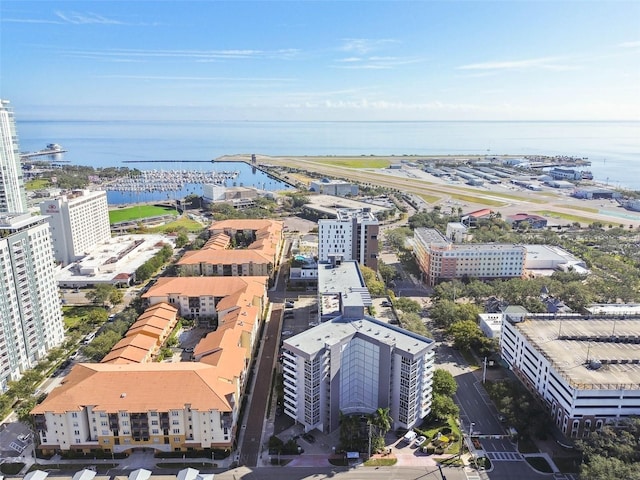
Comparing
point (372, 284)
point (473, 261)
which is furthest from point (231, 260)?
point (473, 261)

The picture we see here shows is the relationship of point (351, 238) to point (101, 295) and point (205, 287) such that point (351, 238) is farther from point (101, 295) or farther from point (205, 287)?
point (101, 295)

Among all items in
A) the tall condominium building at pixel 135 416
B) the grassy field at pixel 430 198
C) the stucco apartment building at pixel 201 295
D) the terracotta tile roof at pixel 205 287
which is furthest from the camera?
the grassy field at pixel 430 198

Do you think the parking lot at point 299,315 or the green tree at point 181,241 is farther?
the green tree at point 181,241

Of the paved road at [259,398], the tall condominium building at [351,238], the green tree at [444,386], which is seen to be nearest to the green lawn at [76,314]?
the paved road at [259,398]

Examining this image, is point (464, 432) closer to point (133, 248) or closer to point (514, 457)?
point (514, 457)

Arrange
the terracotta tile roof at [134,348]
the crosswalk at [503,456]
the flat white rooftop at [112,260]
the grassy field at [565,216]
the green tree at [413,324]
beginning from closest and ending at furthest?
the crosswalk at [503,456], the terracotta tile roof at [134,348], the green tree at [413,324], the flat white rooftop at [112,260], the grassy field at [565,216]

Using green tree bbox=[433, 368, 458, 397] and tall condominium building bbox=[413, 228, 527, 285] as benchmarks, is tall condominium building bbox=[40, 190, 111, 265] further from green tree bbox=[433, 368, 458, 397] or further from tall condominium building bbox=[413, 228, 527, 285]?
green tree bbox=[433, 368, 458, 397]

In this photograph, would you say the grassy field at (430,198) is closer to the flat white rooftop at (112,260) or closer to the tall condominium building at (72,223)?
the flat white rooftop at (112,260)
